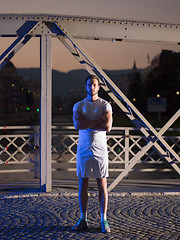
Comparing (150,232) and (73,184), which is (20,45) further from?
(150,232)

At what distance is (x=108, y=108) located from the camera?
6.49 m

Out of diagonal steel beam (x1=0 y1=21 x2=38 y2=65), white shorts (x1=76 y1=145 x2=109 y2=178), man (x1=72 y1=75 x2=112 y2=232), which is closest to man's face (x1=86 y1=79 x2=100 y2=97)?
man (x1=72 y1=75 x2=112 y2=232)

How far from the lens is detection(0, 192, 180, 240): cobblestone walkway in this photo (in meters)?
6.36

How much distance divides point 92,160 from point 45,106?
354 cm

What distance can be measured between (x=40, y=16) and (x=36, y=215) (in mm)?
4230

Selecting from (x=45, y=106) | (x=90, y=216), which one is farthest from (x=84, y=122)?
(x=45, y=106)

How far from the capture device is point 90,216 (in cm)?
754

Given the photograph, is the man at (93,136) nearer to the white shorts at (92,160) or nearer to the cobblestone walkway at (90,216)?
the white shorts at (92,160)

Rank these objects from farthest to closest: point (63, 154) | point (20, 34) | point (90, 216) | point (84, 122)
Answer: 1. point (63, 154)
2. point (20, 34)
3. point (90, 216)
4. point (84, 122)

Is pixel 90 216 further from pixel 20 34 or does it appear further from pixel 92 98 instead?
pixel 20 34

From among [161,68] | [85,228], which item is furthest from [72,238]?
[161,68]

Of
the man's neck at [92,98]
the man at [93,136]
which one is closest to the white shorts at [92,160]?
the man at [93,136]

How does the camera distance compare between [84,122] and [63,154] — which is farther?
[63,154]

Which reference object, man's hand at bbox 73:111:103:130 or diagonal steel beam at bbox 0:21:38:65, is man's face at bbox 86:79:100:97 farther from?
diagonal steel beam at bbox 0:21:38:65
